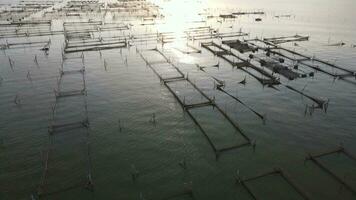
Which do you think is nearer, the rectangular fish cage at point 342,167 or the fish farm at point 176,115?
the rectangular fish cage at point 342,167

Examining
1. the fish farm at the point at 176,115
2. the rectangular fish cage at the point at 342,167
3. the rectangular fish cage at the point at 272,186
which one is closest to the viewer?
the rectangular fish cage at the point at 272,186

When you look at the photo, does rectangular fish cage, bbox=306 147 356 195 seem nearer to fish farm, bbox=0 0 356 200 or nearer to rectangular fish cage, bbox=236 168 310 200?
fish farm, bbox=0 0 356 200

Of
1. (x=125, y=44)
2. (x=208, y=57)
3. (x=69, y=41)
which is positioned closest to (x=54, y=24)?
(x=69, y=41)

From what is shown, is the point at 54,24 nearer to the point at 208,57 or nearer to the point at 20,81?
the point at 20,81

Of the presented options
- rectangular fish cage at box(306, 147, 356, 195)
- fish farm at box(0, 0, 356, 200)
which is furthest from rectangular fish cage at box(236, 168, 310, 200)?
rectangular fish cage at box(306, 147, 356, 195)

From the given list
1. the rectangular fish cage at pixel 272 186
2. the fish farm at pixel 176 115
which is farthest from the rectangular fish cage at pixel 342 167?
A: the rectangular fish cage at pixel 272 186

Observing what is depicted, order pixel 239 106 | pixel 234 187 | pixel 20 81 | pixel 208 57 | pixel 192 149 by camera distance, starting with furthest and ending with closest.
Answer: pixel 208 57
pixel 20 81
pixel 239 106
pixel 192 149
pixel 234 187

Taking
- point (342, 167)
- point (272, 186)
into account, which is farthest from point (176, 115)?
point (342, 167)

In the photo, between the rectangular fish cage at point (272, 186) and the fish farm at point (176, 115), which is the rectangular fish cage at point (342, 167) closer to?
the fish farm at point (176, 115)
